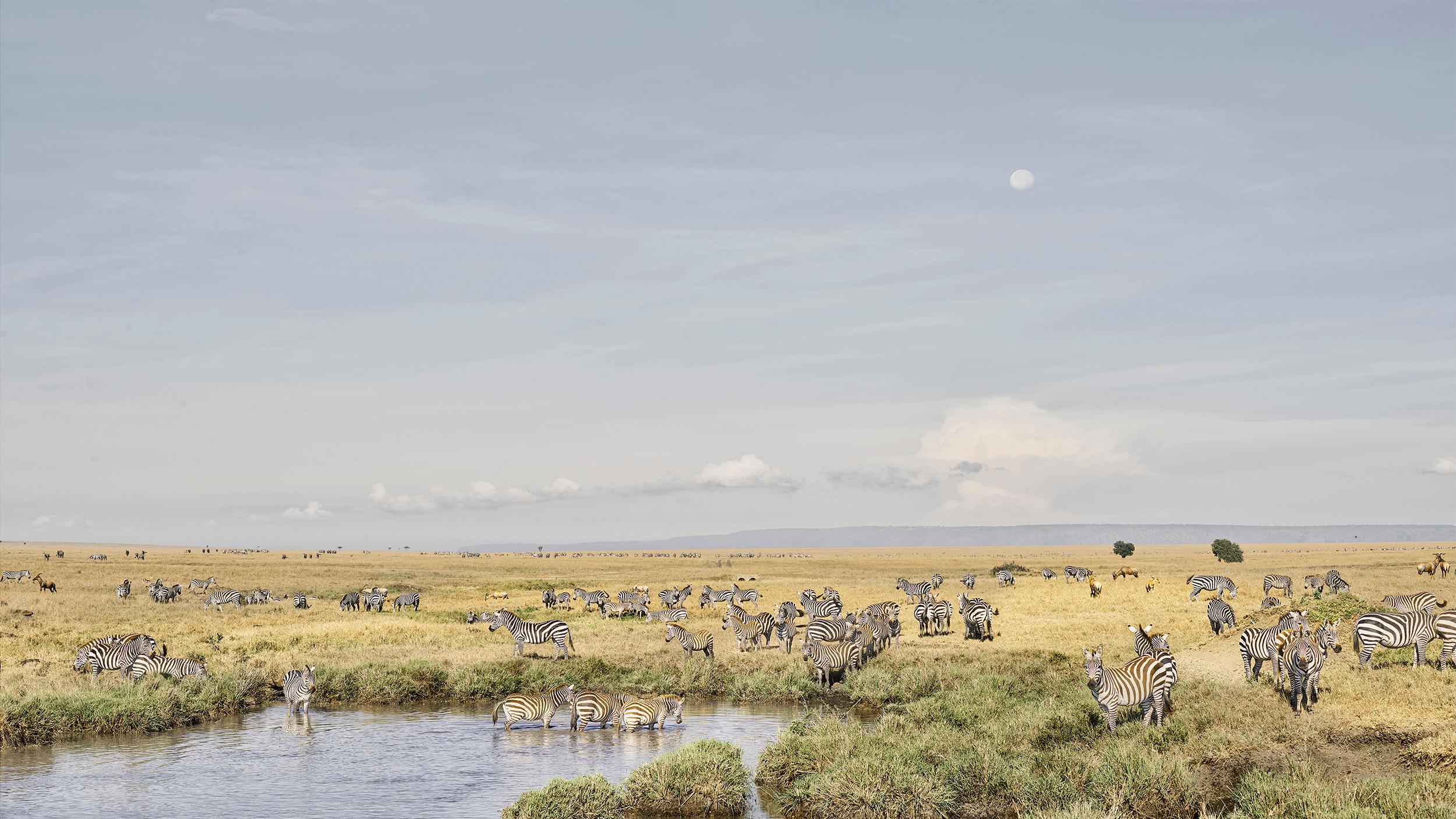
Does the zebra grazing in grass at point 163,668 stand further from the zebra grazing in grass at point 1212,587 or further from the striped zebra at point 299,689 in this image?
A: the zebra grazing in grass at point 1212,587

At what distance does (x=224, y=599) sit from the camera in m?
57.2

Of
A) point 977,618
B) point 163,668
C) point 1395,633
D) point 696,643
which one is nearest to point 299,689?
point 163,668

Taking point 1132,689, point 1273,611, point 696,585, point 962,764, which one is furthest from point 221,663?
point 696,585

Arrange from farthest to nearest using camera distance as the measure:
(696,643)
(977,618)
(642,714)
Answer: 1. (977,618)
2. (696,643)
3. (642,714)

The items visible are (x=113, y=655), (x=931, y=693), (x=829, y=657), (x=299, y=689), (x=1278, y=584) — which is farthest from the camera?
(x=1278, y=584)

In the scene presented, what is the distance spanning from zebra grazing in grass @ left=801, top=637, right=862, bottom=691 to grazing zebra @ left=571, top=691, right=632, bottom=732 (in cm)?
706

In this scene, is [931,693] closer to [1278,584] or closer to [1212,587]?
[1212,587]

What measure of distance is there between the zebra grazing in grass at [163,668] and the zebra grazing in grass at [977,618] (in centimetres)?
2382

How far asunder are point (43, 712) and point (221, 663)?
799 centimetres

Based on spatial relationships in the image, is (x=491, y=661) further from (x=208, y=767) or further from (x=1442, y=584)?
(x=1442, y=584)

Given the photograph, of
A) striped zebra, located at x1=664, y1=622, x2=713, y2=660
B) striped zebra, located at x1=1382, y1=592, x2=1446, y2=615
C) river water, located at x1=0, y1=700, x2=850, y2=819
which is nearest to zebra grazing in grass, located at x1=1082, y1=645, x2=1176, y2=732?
river water, located at x1=0, y1=700, x2=850, y2=819

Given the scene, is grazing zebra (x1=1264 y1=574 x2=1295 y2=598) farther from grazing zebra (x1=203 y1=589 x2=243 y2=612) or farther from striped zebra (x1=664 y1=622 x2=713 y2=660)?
grazing zebra (x1=203 y1=589 x2=243 y2=612)

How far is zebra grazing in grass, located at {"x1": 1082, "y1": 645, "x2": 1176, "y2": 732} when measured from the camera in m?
21.3

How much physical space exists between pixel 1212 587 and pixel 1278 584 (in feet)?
24.2
